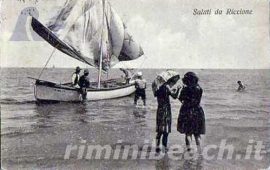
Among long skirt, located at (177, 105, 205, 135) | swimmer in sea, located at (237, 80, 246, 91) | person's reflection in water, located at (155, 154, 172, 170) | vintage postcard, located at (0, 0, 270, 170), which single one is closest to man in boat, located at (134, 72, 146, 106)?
vintage postcard, located at (0, 0, 270, 170)

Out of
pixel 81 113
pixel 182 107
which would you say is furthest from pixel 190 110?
pixel 81 113

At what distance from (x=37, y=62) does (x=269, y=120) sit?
6.95 feet

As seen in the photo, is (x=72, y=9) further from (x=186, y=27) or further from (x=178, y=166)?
(x=178, y=166)

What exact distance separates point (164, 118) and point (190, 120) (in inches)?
8.6

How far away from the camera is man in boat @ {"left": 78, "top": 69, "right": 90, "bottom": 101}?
359 cm

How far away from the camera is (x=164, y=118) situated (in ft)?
11.1

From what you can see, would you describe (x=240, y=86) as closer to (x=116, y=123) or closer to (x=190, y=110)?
(x=190, y=110)

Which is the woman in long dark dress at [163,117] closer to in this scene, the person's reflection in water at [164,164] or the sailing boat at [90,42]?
the person's reflection in water at [164,164]

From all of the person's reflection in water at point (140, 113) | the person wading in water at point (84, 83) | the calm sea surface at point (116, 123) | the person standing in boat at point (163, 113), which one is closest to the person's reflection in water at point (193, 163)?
the calm sea surface at point (116, 123)

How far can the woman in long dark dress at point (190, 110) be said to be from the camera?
10.9 ft

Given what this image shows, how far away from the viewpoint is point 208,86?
3.49 m

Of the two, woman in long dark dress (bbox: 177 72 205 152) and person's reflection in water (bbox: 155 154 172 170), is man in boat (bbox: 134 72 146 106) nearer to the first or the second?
woman in long dark dress (bbox: 177 72 205 152)

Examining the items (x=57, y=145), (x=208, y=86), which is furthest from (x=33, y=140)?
(x=208, y=86)

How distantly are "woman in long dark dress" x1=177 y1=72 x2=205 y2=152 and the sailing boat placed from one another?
0.51m
